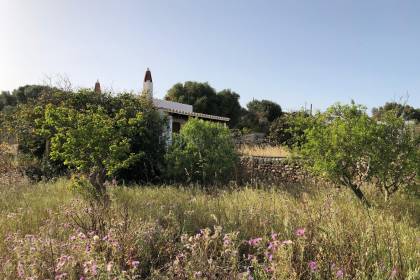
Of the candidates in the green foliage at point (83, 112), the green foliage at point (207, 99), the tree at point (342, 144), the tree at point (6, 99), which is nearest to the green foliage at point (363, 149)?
the tree at point (342, 144)

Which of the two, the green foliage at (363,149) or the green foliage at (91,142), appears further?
the green foliage at (91,142)

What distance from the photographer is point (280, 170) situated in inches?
422

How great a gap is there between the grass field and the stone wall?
384cm

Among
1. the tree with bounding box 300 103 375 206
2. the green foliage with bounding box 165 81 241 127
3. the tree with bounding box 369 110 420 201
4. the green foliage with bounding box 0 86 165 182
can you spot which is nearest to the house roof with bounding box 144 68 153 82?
the green foliage with bounding box 0 86 165 182

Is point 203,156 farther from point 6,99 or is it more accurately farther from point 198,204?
point 6,99

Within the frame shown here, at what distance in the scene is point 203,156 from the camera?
9422mm

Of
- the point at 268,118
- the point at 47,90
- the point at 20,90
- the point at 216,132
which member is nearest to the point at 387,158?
the point at 216,132

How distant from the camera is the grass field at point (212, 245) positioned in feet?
9.50

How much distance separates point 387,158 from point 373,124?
57 cm

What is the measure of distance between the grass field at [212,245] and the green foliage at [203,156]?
3.63 meters

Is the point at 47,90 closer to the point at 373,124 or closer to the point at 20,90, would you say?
the point at 373,124

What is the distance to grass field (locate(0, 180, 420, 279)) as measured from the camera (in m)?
2.90

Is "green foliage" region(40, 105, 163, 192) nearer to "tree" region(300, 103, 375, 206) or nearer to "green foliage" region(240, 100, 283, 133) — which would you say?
"tree" region(300, 103, 375, 206)

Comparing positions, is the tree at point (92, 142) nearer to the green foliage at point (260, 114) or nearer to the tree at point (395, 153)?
the tree at point (395, 153)
